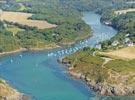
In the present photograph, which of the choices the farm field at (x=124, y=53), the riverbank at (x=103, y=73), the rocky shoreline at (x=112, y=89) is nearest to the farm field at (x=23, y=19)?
the riverbank at (x=103, y=73)

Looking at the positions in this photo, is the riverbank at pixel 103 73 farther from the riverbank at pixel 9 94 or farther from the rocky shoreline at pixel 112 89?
the riverbank at pixel 9 94

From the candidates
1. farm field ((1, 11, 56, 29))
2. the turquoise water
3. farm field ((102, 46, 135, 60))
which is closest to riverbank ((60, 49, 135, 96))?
the turquoise water

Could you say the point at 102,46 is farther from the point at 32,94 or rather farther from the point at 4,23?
the point at 4,23

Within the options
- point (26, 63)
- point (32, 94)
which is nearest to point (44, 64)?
point (26, 63)

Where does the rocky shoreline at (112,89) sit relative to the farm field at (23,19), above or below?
above

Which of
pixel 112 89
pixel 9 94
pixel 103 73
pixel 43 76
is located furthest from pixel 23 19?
pixel 9 94

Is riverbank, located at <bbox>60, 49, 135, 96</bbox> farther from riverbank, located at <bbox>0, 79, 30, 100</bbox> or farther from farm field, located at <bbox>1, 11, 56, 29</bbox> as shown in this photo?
farm field, located at <bbox>1, 11, 56, 29</bbox>

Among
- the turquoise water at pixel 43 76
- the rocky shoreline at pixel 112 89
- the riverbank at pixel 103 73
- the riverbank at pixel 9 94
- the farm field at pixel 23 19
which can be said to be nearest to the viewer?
the riverbank at pixel 9 94
